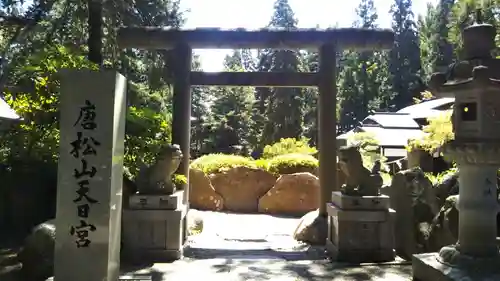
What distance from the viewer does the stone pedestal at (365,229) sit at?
279 inches

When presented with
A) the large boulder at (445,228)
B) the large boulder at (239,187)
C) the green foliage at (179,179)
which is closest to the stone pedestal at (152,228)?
the green foliage at (179,179)

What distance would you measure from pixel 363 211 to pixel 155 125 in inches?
165

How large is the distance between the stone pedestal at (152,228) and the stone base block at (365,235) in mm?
2651

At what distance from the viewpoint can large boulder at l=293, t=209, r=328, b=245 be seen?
888 cm

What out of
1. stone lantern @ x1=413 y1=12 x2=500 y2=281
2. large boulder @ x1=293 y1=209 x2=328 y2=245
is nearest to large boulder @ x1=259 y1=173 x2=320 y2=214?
large boulder @ x1=293 y1=209 x2=328 y2=245

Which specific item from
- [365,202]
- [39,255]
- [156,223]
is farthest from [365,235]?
[39,255]

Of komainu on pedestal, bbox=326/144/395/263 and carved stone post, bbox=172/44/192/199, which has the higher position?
carved stone post, bbox=172/44/192/199

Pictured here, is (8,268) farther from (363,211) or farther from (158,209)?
(363,211)

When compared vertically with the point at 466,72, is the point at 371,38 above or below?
above

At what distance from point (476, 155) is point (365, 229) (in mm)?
2762

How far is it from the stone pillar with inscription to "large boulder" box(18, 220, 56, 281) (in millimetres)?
1658

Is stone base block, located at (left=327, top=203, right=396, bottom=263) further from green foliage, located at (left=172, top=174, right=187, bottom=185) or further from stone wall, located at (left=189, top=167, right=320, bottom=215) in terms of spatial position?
stone wall, located at (left=189, top=167, right=320, bottom=215)

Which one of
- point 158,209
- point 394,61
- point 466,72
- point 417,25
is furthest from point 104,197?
point 417,25

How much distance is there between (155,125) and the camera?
8562 mm
